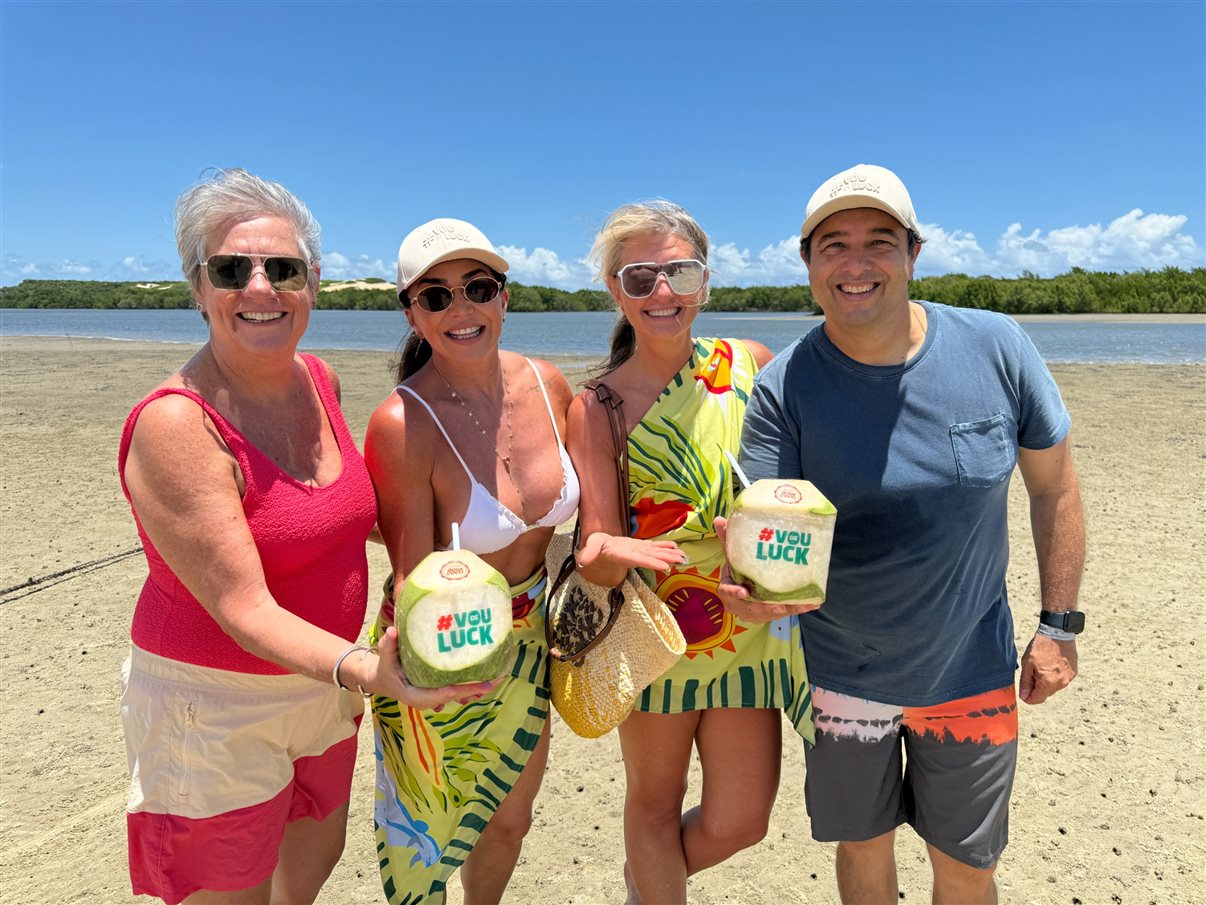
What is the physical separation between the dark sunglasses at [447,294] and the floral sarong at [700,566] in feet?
2.40

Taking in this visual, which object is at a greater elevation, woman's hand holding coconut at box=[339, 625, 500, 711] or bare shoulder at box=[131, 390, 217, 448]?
bare shoulder at box=[131, 390, 217, 448]

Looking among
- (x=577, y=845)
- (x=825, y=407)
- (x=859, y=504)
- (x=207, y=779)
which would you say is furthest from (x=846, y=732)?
(x=207, y=779)

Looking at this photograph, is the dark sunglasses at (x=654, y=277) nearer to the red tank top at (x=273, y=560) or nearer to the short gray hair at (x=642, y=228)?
the short gray hair at (x=642, y=228)

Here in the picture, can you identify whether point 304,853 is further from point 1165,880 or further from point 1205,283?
point 1205,283

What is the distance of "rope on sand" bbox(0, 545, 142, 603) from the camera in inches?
265

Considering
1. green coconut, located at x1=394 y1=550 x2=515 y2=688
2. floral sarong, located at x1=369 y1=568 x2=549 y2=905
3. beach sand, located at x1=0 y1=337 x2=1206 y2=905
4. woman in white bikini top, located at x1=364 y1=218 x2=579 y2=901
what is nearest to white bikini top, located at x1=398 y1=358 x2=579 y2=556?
woman in white bikini top, located at x1=364 y1=218 x2=579 y2=901

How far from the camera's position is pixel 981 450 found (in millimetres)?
2566

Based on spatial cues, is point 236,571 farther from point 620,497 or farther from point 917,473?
point 917,473

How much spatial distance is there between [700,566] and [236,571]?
60.2 inches

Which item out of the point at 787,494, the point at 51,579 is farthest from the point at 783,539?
the point at 51,579

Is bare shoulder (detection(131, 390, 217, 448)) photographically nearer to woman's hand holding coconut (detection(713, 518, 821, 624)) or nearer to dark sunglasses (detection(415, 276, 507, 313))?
dark sunglasses (detection(415, 276, 507, 313))

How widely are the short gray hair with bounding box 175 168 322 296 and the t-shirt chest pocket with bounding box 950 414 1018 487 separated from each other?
217cm

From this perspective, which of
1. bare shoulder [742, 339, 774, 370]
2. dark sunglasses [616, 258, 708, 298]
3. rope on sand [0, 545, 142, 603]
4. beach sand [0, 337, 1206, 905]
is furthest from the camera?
rope on sand [0, 545, 142, 603]

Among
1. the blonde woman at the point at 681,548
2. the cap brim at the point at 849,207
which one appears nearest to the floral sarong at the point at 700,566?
the blonde woman at the point at 681,548
